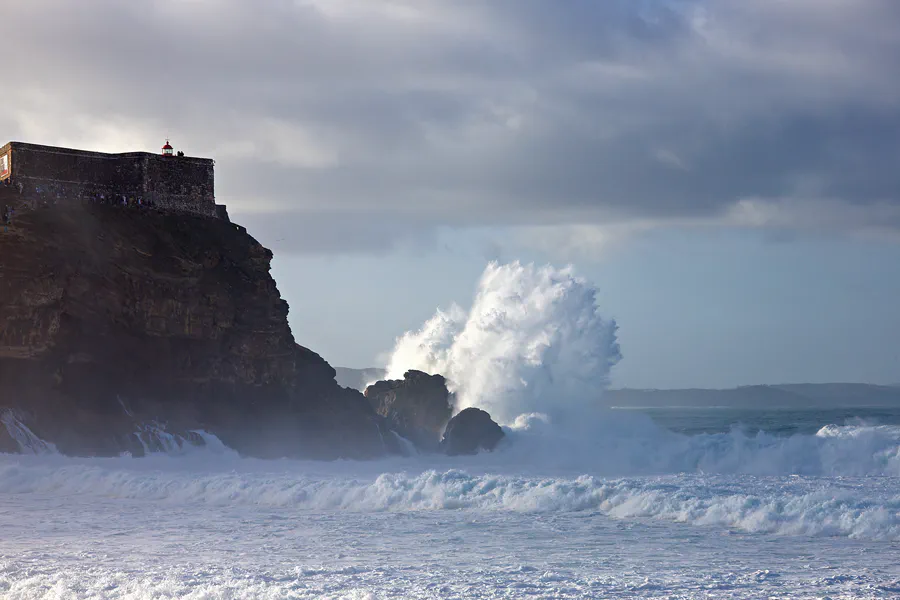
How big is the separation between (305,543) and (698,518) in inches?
243

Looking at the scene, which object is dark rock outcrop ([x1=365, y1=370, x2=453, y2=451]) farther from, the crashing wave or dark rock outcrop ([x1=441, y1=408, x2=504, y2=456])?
the crashing wave

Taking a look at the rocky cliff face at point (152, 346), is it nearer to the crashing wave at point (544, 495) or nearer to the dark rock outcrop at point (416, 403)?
the dark rock outcrop at point (416, 403)

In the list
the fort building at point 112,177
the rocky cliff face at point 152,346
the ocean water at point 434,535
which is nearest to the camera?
the ocean water at point 434,535

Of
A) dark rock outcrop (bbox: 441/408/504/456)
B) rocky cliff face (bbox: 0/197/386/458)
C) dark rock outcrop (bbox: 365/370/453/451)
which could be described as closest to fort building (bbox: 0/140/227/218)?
rocky cliff face (bbox: 0/197/386/458)

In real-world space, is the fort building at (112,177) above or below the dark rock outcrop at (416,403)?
above

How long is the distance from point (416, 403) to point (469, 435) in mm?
4958

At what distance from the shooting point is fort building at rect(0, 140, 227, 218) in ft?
108

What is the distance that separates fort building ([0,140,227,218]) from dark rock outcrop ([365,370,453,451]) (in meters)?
9.57

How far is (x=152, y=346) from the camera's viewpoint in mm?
32438

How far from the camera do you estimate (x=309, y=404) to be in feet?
117

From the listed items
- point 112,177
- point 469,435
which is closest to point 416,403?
point 469,435

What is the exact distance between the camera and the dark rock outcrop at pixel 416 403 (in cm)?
3972

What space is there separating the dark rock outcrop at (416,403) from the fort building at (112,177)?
9.57 metres

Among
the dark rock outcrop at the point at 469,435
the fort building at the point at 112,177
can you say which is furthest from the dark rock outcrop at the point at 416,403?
the fort building at the point at 112,177
